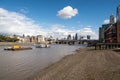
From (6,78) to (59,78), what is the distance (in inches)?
264

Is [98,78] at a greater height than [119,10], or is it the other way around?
[119,10]

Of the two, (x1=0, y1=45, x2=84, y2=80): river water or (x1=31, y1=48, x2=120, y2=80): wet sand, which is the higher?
(x1=31, y1=48, x2=120, y2=80): wet sand

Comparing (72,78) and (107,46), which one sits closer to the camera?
(72,78)

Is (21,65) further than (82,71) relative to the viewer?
Yes

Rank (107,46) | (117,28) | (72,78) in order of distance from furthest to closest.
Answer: (117,28) → (107,46) → (72,78)

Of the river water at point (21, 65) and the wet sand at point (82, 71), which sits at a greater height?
the wet sand at point (82, 71)

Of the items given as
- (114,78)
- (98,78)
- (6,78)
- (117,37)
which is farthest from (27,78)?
(117,37)

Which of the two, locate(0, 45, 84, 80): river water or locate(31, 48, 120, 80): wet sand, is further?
locate(0, 45, 84, 80): river water

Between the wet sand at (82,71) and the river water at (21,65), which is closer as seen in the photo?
the wet sand at (82,71)

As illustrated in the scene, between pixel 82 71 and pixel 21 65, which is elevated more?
pixel 82 71

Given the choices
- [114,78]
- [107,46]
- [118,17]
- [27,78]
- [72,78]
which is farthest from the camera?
[118,17]

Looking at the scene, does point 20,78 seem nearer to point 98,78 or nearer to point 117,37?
point 98,78

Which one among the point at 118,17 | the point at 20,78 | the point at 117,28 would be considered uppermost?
the point at 118,17

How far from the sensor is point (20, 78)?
2008 cm
